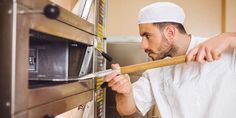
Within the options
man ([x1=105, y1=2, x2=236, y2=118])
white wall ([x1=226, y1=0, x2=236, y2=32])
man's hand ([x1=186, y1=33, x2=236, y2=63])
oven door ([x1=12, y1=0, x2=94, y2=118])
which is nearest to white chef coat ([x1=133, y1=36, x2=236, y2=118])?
man ([x1=105, y1=2, x2=236, y2=118])

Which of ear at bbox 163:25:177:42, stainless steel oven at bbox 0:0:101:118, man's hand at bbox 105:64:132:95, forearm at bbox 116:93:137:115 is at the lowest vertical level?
forearm at bbox 116:93:137:115

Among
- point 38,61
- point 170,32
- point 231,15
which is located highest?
point 231,15

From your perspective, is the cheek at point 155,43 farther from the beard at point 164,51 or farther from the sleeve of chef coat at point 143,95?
the sleeve of chef coat at point 143,95

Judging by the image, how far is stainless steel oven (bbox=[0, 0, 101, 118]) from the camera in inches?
19.5

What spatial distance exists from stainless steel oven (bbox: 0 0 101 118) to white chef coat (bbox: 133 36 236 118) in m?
0.55

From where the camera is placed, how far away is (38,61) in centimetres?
85

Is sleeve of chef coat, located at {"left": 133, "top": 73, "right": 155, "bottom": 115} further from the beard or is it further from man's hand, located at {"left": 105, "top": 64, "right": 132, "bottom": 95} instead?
the beard

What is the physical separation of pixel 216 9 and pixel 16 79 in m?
2.42

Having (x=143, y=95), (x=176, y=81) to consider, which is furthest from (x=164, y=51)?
(x=143, y=95)

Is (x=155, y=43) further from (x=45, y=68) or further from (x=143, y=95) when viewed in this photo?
(x=45, y=68)

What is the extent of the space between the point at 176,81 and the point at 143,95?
21cm

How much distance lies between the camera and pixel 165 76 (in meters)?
1.46

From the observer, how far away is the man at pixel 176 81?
4.03 feet

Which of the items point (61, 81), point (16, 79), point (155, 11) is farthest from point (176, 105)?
point (16, 79)
